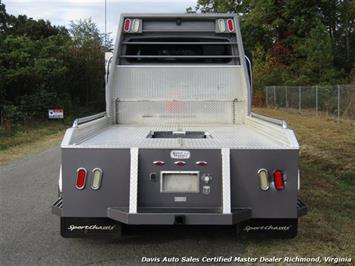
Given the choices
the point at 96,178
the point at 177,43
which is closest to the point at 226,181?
the point at 96,178

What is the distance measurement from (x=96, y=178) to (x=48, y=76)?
22.8 metres

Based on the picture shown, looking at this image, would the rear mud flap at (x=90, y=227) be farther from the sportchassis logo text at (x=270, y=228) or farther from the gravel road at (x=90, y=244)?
the sportchassis logo text at (x=270, y=228)

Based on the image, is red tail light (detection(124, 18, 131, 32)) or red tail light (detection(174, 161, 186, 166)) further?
red tail light (detection(124, 18, 131, 32))

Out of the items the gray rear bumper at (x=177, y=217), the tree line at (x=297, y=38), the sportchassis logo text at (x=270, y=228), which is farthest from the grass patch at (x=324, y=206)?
the tree line at (x=297, y=38)

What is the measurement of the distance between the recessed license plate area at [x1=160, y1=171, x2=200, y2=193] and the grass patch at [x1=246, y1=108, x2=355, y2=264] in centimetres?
103

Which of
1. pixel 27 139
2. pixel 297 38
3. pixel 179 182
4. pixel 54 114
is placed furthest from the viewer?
pixel 297 38

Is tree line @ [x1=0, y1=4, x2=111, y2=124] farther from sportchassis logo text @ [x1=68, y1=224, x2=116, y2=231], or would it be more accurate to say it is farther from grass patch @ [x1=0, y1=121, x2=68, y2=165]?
sportchassis logo text @ [x1=68, y1=224, x2=116, y2=231]

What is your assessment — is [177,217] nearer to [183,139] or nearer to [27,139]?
[183,139]

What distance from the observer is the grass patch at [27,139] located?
15.2 meters

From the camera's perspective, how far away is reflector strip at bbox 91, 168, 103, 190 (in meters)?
5.15

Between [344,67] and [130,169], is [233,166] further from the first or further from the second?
[344,67]

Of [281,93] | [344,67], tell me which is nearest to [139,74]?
[281,93]

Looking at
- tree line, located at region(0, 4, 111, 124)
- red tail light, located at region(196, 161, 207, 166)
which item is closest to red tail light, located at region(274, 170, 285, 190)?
red tail light, located at region(196, 161, 207, 166)

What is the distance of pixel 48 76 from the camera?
2703 centimetres
